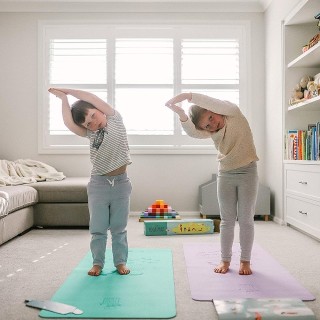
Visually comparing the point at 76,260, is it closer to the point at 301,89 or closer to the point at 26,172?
the point at 26,172

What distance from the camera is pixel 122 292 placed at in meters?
1.75

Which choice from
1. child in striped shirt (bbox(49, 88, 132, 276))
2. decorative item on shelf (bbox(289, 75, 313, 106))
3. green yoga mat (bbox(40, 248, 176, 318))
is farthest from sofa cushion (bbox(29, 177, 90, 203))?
decorative item on shelf (bbox(289, 75, 313, 106))

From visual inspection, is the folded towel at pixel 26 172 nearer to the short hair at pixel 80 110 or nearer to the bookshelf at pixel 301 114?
the short hair at pixel 80 110

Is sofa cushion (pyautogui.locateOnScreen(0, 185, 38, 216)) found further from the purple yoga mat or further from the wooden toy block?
the purple yoga mat

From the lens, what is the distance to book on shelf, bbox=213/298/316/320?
1.42m

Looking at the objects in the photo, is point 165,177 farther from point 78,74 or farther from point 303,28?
point 303,28

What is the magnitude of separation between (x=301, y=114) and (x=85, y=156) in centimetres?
226

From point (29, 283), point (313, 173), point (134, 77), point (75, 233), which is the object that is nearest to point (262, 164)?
point (313, 173)

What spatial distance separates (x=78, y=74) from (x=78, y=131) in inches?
98.5

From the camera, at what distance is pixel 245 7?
4340 mm

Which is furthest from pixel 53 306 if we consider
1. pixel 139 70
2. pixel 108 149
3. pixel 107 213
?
pixel 139 70

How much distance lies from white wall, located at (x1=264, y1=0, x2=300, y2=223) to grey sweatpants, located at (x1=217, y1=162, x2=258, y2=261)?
5.81 ft

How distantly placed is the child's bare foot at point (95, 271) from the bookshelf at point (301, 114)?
170 cm

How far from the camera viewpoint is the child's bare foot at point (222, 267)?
2069 millimetres
